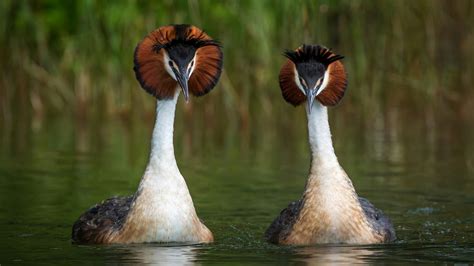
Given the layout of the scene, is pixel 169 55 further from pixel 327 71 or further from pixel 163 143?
pixel 327 71

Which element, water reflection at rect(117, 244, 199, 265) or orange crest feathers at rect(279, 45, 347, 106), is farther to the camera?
orange crest feathers at rect(279, 45, 347, 106)

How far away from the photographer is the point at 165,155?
10.4 m

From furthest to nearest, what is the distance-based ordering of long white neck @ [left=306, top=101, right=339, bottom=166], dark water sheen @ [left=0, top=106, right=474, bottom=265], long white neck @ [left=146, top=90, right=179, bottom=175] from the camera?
long white neck @ [left=306, top=101, right=339, bottom=166]
long white neck @ [left=146, top=90, right=179, bottom=175]
dark water sheen @ [left=0, top=106, right=474, bottom=265]

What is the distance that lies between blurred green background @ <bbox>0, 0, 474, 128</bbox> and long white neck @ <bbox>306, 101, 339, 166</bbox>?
25.1 ft

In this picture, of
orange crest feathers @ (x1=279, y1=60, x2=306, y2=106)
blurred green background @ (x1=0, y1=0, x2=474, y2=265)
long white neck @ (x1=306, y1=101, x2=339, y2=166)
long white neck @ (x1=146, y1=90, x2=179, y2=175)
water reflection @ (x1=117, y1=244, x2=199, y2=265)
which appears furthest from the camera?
blurred green background @ (x1=0, y1=0, x2=474, y2=265)

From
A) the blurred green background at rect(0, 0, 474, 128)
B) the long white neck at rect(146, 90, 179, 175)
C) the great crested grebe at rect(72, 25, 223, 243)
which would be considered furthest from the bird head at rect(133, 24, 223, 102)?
the blurred green background at rect(0, 0, 474, 128)

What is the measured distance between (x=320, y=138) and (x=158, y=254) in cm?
165

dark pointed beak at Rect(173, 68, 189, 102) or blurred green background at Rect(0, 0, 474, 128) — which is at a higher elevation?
blurred green background at Rect(0, 0, 474, 128)

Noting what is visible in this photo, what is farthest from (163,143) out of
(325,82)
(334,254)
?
(334,254)

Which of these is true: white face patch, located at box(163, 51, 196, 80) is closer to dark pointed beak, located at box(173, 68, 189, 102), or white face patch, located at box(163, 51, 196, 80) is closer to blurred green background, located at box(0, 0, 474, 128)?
dark pointed beak, located at box(173, 68, 189, 102)

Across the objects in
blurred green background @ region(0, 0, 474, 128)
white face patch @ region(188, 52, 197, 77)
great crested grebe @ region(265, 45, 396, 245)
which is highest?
blurred green background @ region(0, 0, 474, 128)

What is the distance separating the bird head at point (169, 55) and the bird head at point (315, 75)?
0.55m

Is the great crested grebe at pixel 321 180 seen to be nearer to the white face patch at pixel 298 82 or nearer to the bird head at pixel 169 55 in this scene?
the white face patch at pixel 298 82

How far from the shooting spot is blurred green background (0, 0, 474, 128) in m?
19.9
